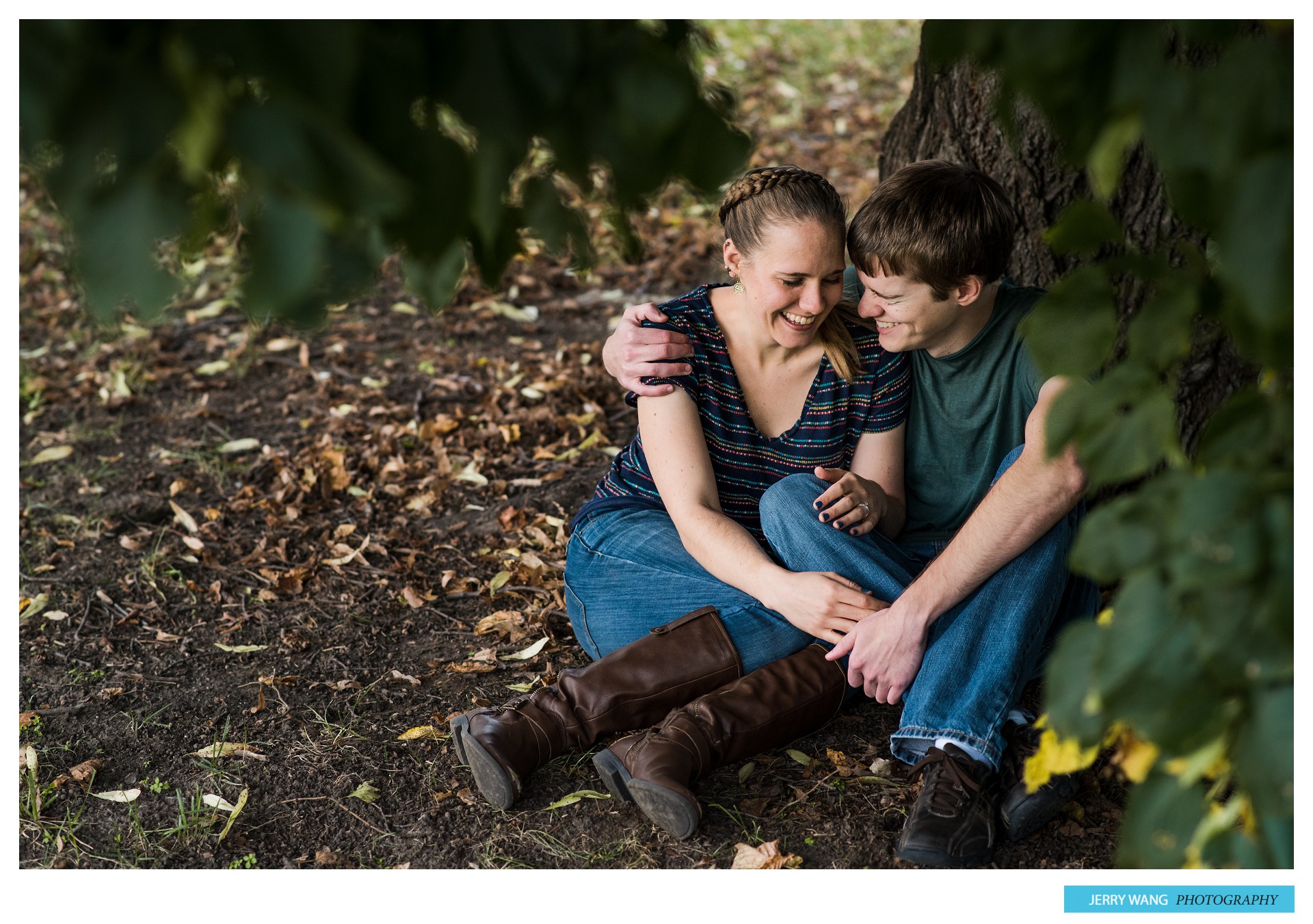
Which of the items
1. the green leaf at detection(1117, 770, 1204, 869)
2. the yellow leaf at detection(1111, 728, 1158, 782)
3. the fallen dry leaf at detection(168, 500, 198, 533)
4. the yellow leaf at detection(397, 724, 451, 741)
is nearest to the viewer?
the green leaf at detection(1117, 770, 1204, 869)

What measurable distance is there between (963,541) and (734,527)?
50 centimetres

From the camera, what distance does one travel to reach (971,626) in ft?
7.34

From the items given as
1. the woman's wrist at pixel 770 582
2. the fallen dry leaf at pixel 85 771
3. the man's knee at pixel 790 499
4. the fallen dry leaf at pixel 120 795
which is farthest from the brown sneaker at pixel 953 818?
the fallen dry leaf at pixel 85 771

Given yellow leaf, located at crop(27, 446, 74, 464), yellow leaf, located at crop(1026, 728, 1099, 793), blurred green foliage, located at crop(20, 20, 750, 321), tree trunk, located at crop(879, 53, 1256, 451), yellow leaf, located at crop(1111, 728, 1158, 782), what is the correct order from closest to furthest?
blurred green foliage, located at crop(20, 20, 750, 321) < yellow leaf, located at crop(1111, 728, 1158, 782) < yellow leaf, located at crop(1026, 728, 1099, 793) < tree trunk, located at crop(879, 53, 1256, 451) < yellow leaf, located at crop(27, 446, 74, 464)

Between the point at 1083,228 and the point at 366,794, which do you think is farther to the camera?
the point at 366,794

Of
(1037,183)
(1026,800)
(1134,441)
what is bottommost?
(1026,800)

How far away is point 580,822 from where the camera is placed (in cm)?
226

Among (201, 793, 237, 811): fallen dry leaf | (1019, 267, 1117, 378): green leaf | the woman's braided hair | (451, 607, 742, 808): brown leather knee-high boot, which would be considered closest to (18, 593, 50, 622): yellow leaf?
(201, 793, 237, 811): fallen dry leaf

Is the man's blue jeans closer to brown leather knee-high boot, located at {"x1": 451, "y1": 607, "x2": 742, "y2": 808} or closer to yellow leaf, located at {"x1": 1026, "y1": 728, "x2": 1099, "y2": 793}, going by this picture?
brown leather knee-high boot, located at {"x1": 451, "y1": 607, "x2": 742, "y2": 808}

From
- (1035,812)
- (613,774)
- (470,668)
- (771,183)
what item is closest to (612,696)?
(613,774)

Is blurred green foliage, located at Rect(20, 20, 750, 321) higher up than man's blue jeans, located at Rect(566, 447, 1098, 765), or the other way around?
blurred green foliage, located at Rect(20, 20, 750, 321)

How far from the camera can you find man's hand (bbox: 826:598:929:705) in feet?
7.36

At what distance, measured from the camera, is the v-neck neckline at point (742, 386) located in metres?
2.57

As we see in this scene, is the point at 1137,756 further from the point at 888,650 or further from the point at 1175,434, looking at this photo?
the point at 888,650
